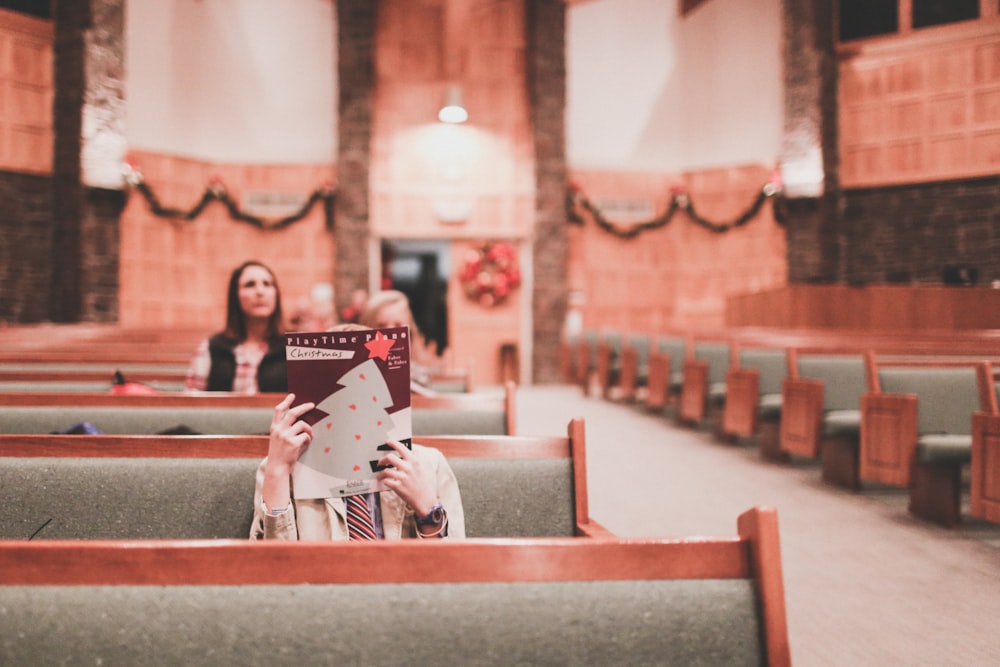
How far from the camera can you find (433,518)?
1.22 meters

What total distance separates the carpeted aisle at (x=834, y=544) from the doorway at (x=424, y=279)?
5.45m

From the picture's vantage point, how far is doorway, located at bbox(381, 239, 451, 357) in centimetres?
962

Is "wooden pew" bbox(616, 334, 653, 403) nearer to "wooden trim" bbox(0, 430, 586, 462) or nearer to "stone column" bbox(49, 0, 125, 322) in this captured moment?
"wooden trim" bbox(0, 430, 586, 462)

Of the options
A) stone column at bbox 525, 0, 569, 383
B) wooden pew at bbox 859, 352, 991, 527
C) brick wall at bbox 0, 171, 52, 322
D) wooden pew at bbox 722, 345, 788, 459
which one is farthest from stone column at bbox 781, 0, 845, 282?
brick wall at bbox 0, 171, 52, 322

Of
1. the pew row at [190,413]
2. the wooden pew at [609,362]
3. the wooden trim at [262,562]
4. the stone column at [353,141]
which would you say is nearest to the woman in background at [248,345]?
the pew row at [190,413]

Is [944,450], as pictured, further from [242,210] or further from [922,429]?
[242,210]

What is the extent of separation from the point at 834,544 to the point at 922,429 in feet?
3.18

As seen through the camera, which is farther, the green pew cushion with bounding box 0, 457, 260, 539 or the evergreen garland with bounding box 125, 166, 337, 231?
the evergreen garland with bounding box 125, 166, 337, 231

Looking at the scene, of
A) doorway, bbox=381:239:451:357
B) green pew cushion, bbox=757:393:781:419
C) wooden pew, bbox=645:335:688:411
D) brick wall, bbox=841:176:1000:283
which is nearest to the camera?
green pew cushion, bbox=757:393:781:419

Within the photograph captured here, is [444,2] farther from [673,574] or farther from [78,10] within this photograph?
[673,574]

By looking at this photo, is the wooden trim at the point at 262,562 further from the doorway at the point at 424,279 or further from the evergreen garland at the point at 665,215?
the evergreen garland at the point at 665,215

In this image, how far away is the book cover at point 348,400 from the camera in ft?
3.63

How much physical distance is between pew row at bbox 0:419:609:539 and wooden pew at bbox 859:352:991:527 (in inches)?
80.7

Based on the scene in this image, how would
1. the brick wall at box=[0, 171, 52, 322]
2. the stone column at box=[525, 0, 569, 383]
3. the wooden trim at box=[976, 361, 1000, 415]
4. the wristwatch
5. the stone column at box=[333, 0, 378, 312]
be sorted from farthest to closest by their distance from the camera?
the stone column at box=[525, 0, 569, 383]
the stone column at box=[333, 0, 378, 312]
the brick wall at box=[0, 171, 52, 322]
the wooden trim at box=[976, 361, 1000, 415]
the wristwatch
